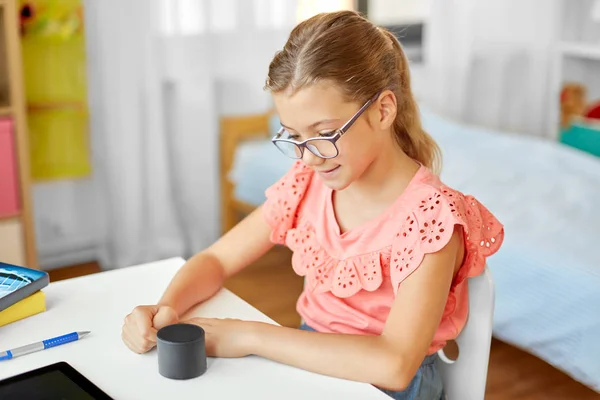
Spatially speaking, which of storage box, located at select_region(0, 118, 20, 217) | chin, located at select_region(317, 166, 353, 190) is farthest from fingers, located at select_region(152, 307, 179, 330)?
storage box, located at select_region(0, 118, 20, 217)

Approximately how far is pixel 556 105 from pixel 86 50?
215 centimetres

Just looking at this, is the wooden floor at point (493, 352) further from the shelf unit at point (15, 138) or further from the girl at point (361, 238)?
the girl at point (361, 238)

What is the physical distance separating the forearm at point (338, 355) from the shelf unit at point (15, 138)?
5.69 feet

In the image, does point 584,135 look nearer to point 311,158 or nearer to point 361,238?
point 361,238

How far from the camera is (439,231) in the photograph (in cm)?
121

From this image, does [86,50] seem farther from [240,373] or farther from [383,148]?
[240,373]

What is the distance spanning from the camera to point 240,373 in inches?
42.6

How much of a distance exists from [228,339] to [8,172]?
172 centimetres

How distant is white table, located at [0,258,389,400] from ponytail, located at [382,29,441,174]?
0.39m

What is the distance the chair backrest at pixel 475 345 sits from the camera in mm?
1266

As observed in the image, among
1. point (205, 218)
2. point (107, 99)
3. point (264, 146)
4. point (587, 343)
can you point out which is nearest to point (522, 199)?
point (587, 343)

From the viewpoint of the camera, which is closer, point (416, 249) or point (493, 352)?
point (416, 249)

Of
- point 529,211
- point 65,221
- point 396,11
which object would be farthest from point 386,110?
point 396,11

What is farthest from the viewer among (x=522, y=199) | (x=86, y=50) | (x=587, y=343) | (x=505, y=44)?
(x=505, y=44)
